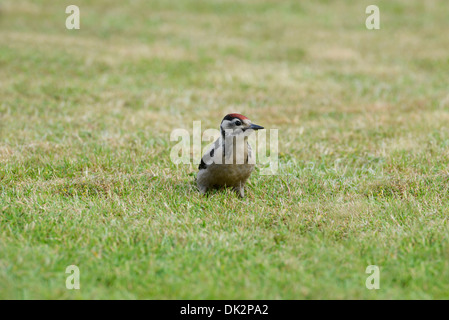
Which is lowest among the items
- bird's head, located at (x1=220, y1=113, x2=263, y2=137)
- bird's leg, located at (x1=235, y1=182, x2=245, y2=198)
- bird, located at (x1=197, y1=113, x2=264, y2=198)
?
bird's leg, located at (x1=235, y1=182, x2=245, y2=198)

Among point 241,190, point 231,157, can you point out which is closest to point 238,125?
point 231,157

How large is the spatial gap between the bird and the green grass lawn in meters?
0.28

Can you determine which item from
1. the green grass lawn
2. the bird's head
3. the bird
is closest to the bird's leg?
the bird

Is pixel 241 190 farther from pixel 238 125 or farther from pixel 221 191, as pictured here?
pixel 238 125

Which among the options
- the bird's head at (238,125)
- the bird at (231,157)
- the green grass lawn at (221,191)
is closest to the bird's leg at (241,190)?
the bird at (231,157)

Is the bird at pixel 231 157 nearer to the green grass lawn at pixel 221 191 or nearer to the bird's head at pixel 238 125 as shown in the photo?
the bird's head at pixel 238 125

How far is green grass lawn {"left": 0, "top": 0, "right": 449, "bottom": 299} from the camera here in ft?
16.9

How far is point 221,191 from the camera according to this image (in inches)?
284

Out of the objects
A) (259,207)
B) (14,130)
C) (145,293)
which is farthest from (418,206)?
(14,130)

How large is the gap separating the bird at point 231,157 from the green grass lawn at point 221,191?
0.91ft

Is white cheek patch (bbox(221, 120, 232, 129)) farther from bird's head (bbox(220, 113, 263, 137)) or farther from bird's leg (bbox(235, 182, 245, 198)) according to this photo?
bird's leg (bbox(235, 182, 245, 198))

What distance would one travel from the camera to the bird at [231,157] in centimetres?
680

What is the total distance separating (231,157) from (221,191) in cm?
66

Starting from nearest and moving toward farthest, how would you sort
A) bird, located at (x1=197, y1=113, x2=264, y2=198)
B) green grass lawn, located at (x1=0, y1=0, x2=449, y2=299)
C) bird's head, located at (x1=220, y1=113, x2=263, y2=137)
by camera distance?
green grass lawn, located at (x1=0, y1=0, x2=449, y2=299)
bird, located at (x1=197, y1=113, x2=264, y2=198)
bird's head, located at (x1=220, y1=113, x2=263, y2=137)
